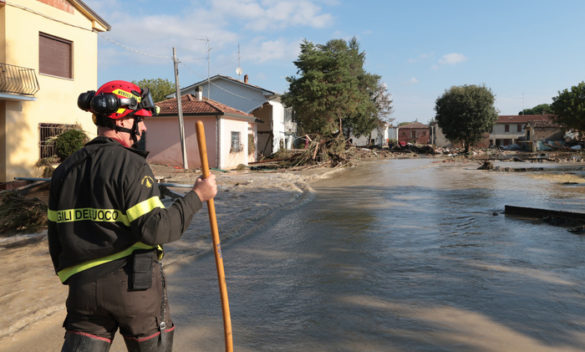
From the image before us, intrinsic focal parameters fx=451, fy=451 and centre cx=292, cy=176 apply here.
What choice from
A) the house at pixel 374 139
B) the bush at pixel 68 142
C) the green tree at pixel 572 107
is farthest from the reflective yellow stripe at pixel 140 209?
the house at pixel 374 139

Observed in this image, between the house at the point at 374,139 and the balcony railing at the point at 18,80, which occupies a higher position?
the house at the point at 374,139

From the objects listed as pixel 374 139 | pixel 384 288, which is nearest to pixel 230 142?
Result: pixel 384 288

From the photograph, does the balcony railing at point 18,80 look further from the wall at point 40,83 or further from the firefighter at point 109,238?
the firefighter at point 109,238

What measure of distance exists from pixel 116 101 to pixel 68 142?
1517cm

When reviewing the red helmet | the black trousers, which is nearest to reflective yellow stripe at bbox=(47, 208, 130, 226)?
the black trousers

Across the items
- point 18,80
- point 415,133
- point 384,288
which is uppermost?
point 415,133

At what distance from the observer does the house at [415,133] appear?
97625 millimetres

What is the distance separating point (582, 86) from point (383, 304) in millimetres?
54470

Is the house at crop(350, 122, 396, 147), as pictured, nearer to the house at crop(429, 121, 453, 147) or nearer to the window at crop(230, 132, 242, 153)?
the house at crop(429, 121, 453, 147)

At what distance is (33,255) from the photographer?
6.50 metres

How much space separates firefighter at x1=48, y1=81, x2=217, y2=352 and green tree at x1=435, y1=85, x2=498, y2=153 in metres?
55.5

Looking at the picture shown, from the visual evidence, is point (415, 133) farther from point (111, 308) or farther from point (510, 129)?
point (111, 308)

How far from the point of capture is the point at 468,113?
175ft

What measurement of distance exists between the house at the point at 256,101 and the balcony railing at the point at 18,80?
20.3m
